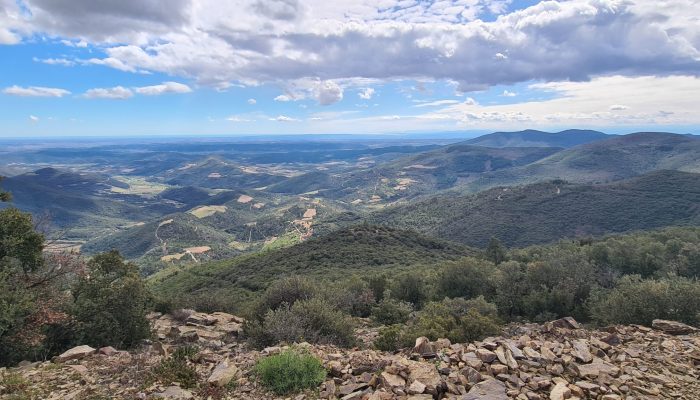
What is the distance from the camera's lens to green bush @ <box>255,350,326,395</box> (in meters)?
10.2

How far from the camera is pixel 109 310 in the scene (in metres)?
16.6

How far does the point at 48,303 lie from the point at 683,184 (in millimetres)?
193453

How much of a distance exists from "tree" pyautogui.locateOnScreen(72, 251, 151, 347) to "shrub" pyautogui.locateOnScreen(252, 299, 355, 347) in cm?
492

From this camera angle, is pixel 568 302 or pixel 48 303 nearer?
pixel 48 303

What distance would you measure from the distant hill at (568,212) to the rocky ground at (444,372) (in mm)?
120570

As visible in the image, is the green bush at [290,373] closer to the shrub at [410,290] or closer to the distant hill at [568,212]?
the shrub at [410,290]

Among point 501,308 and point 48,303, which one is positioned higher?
point 48,303

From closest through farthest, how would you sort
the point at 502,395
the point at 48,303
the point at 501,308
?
the point at 502,395
the point at 48,303
the point at 501,308

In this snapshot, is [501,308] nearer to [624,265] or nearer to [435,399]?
[435,399]

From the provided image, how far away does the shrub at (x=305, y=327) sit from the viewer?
15.2m

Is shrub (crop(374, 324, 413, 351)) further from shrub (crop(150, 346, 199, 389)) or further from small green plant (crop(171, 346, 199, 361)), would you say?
shrub (crop(150, 346, 199, 389))

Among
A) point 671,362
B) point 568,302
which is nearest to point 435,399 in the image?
point 671,362

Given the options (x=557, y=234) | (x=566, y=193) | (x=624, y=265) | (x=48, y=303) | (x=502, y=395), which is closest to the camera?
(x=502, y=395)

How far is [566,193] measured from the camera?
164m
